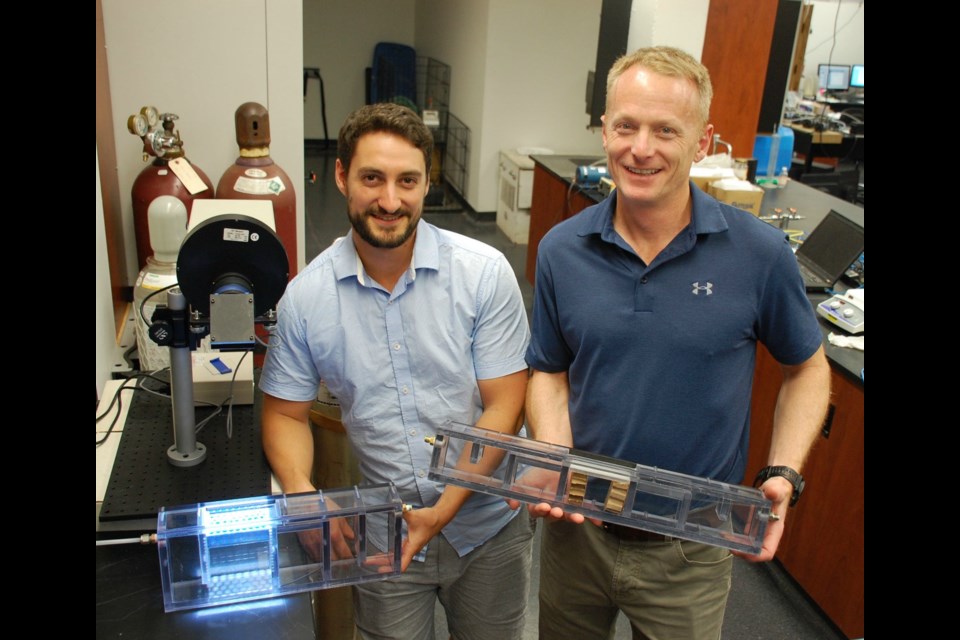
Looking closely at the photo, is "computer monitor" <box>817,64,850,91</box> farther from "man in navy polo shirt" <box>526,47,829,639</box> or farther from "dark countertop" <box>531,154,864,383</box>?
"man in navy polo shirt" <box>526,47,829,639</box>

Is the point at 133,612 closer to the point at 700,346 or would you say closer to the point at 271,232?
the point at 271,232

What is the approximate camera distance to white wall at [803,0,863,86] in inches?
338

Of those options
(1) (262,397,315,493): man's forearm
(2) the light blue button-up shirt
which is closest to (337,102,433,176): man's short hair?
(2) the light blue button-up shirt

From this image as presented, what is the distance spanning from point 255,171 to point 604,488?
2069 millimetres

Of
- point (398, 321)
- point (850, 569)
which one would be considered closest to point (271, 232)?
point (398, 321)

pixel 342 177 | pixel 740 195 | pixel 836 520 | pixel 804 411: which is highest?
pixel 342 177

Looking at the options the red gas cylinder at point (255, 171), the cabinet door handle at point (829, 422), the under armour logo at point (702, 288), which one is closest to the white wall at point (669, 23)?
the red gas cylinder at point (255, 171)

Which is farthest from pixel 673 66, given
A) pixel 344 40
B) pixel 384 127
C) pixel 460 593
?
pixel 344 40

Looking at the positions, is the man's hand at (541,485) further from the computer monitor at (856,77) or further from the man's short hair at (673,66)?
the computer monitor at (856,77)

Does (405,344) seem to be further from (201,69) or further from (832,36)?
(832,36)

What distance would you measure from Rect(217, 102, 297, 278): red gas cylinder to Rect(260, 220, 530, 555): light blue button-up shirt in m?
1.39

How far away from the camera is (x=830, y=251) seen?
283 centimetres

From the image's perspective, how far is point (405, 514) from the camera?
146cm

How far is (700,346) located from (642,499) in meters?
0.30
